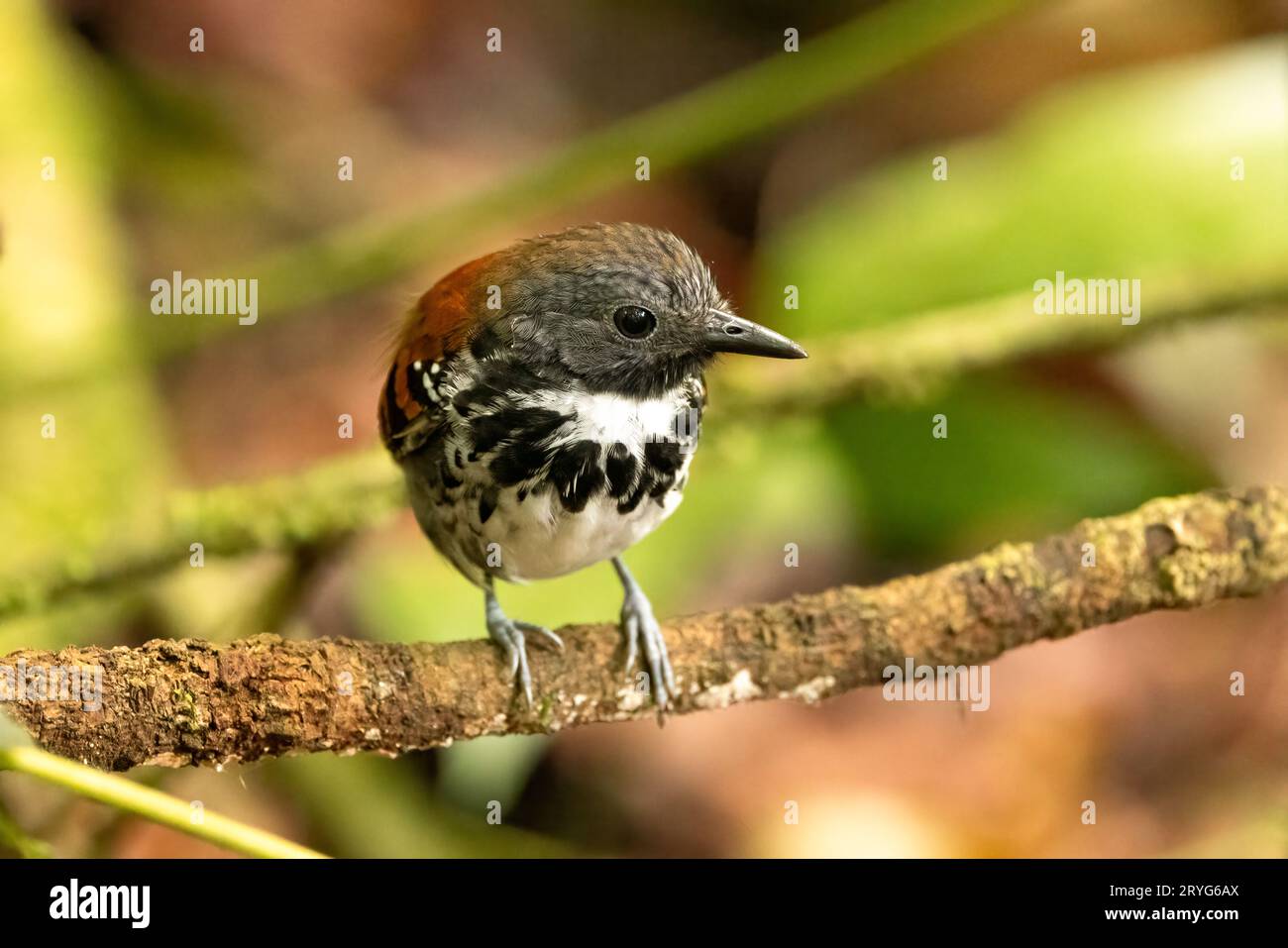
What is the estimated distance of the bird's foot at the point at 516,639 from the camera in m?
2.71

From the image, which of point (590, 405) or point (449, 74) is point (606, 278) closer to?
point (590, 405)

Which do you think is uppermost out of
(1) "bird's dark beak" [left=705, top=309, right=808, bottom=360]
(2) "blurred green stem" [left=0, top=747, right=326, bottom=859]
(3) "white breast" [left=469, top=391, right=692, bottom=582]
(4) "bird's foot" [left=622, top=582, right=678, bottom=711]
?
(1) "bird's dark beak" [left=705, top=309, right=808, bottom=360]

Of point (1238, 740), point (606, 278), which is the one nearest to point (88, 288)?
point (606, 278)

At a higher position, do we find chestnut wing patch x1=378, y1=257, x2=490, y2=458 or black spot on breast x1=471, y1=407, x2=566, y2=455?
chestnut wing patch x1=378, y1=257, x2=490, y2=458

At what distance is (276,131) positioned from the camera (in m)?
7.47

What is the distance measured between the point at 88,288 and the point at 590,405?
317cm

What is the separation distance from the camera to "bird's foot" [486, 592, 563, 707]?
2.71 metres

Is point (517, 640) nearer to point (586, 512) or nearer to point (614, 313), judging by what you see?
point (586, 512)

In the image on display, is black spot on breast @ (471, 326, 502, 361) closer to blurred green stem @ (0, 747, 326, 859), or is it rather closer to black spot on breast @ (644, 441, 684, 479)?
black spot on breast @ (644, 441, 684, 479)

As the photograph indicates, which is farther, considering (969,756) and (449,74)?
(449,74)

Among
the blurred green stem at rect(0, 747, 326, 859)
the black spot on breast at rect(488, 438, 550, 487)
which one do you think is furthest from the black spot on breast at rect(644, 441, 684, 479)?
the blurred green stem at rect(0, 747, 326, 859)

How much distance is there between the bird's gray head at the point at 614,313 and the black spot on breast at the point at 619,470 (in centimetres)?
18

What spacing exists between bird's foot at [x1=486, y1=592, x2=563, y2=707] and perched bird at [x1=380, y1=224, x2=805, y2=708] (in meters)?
0.02

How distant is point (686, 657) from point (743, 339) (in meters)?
0.78
